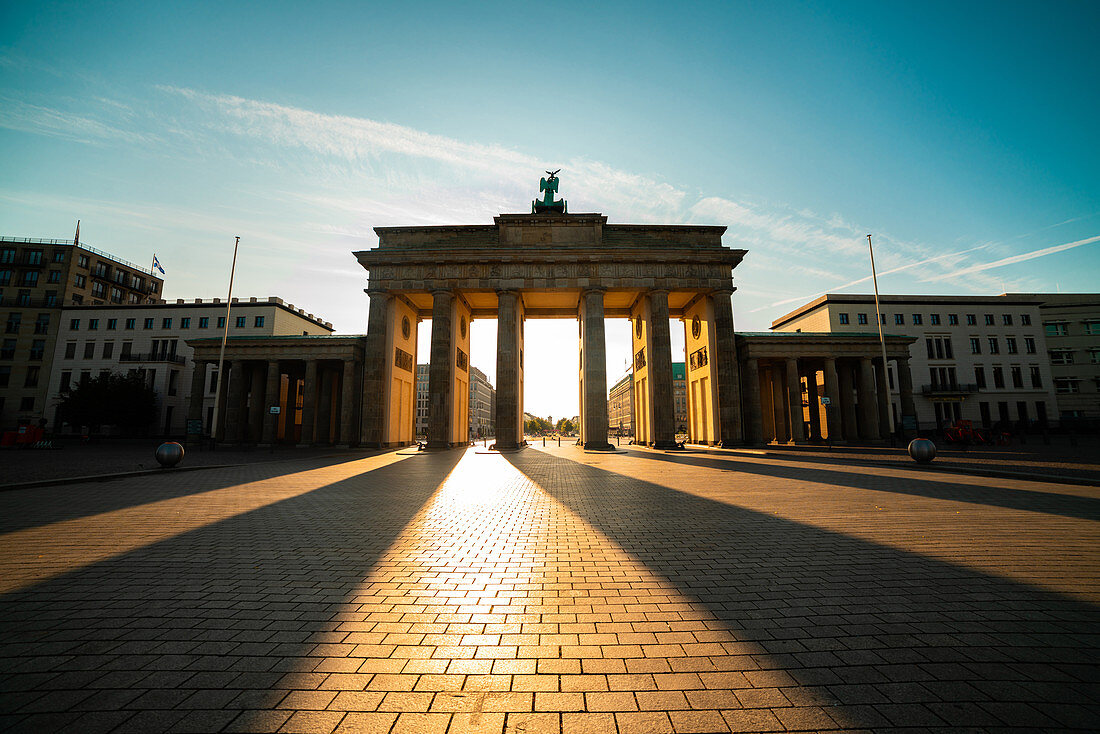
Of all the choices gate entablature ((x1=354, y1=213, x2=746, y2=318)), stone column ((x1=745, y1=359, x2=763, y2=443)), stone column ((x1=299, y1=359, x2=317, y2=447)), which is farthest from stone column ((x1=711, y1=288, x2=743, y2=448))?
stone column ((x1=299, y1=359, x2=317, y2=447))

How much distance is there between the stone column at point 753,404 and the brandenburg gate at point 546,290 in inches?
91.1

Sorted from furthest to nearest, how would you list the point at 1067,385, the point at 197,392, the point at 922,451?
1. the point at 1067,385
2. the point at 197,392
3. the point at 922,451

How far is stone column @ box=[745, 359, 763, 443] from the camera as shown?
117ft

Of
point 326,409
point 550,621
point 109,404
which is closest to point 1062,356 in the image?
point 550,621

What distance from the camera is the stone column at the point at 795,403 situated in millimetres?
37781

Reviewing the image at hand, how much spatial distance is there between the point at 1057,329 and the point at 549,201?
6918 cm

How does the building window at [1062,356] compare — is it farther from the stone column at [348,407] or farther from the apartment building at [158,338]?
the apartment building at [158,338]

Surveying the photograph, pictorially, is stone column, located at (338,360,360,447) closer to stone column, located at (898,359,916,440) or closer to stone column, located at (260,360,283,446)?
stone column, located at (260,360,283,446)

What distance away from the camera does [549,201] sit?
39.7m

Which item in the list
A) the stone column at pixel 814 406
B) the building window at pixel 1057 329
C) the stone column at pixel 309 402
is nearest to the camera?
the stone column at pixel 309 402

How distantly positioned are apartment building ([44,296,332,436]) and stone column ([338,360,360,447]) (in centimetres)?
Result: 2121

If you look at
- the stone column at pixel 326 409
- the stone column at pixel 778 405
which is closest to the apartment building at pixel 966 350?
the stone column at pixel 778 405

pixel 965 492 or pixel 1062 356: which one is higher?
pixel 1062 356

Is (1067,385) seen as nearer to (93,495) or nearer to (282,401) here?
(93,495)
